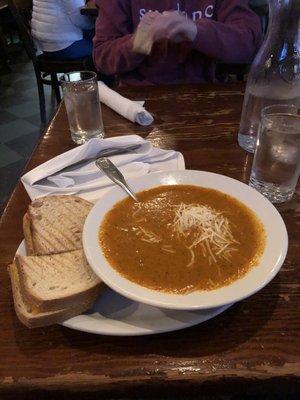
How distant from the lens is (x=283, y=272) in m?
0.67

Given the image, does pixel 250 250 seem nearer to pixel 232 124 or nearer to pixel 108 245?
pixel 108 245

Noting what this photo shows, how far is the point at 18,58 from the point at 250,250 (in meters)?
5.36

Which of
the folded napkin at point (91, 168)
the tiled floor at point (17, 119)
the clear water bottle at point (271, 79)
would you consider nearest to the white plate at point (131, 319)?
the folded napkin at point (91, 168)

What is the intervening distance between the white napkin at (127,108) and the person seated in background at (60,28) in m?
1.66

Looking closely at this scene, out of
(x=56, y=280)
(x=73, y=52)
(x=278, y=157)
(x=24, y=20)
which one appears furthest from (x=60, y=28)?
(x=56, y=280)

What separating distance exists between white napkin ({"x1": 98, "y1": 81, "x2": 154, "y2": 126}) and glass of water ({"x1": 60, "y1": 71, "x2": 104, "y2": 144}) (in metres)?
0.10

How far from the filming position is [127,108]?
121 cm

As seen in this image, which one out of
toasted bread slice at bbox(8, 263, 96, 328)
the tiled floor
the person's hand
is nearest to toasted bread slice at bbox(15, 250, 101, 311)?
toasted bread slice at bbox(8, 263, 96, 328)

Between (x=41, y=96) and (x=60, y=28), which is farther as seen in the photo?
(x=41, y=96)

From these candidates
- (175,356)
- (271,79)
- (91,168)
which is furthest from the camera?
(271,79)

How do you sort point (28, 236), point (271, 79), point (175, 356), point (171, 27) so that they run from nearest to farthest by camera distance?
point (175, 356) < point (28, 236) < point (271, 79) < point (171, 27)

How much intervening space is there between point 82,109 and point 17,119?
2.55 meters

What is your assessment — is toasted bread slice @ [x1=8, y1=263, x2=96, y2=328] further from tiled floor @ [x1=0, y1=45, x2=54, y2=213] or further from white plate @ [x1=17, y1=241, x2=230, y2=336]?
tiled floor @ [x1=0, y1=45, x2=54, y2=213]

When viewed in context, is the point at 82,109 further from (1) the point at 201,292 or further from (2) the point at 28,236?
(1) the point at 201,292
